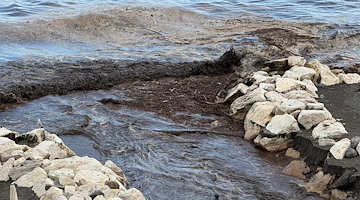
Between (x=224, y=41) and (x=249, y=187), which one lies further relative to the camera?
(x=224, y=41)

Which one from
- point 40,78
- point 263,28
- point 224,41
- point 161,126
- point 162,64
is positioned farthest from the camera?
point 263,28

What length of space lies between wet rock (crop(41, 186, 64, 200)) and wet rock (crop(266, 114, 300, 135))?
10.5 feet

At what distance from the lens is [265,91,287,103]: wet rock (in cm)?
813

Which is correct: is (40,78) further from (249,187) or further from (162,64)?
(249,187)

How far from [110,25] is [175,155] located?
25.1ft

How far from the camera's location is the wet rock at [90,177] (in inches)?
215

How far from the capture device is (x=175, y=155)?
724 cm

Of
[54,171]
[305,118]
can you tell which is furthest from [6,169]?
[305,118]

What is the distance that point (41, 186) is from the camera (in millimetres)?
5395

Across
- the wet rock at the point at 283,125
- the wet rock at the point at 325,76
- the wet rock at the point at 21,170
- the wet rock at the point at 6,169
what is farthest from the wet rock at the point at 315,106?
the wet rock at the point at 6,169

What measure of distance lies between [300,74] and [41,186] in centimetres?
494

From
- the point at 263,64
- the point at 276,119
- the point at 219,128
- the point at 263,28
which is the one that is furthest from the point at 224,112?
the point at 263,28

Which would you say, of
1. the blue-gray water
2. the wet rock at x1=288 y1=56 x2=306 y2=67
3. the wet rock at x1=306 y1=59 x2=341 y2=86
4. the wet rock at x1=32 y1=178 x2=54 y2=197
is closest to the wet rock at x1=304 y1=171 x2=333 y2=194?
the wet rock at x1=32 y1=178 x2=54 y2=197

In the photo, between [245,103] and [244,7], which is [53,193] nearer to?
[245,103]
